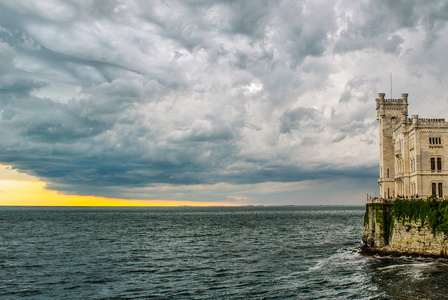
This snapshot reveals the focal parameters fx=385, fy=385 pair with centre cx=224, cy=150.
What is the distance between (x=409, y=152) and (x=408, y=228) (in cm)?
2168

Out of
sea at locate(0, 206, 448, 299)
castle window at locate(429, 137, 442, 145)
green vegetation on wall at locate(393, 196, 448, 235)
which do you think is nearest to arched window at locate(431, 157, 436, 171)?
castle window at locate(429, 137, 442, 145)

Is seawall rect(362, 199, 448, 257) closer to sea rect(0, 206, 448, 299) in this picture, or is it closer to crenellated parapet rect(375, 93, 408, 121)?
sea rect(0, 206, 448, 299)

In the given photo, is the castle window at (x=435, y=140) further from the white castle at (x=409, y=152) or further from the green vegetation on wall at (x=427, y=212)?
the green vegetation on wall at (x=427, y=212)

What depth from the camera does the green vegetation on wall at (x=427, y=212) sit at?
46.3 metres

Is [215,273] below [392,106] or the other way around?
below

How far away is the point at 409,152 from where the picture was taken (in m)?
67.8

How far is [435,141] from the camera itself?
63375 millimetres

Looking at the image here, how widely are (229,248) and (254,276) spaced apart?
22.8m

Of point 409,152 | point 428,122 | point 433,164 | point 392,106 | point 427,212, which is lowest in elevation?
point 427,212

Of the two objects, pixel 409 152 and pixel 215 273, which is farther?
pixel 409 152

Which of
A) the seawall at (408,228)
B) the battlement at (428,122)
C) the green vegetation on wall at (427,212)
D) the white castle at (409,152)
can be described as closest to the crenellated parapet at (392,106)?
the white castle at (409,152)

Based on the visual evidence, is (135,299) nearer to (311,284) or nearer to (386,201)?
(311,284)

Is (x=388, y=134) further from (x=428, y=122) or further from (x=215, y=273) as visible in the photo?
(x=215, y=273)

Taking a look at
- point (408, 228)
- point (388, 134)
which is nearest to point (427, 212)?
point (408, 228)
